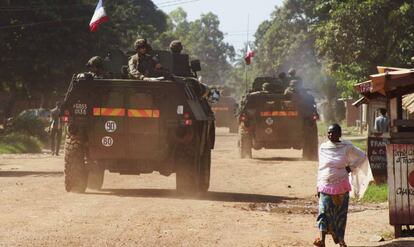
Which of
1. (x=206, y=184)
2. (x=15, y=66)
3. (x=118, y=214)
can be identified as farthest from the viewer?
(x=15, y=66)

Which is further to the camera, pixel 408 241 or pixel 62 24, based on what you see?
pixel 62 24

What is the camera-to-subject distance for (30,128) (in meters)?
35.1

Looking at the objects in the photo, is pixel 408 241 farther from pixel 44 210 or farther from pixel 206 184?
pixel 206 184

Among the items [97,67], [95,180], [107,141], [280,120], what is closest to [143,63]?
[97,67]

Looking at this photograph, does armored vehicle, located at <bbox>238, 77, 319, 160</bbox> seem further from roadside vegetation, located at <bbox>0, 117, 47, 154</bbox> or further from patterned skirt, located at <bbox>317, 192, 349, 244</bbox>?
patterned skirt, located at <bbox>317, 192, 349, 244</bbox>

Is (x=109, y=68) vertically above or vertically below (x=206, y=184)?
above

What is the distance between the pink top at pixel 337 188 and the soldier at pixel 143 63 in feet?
20.3

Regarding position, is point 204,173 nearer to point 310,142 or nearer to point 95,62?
point 95,62

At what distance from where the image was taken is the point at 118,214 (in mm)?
12094

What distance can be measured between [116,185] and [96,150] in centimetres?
251

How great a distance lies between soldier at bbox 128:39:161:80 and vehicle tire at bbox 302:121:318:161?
36.3 ft

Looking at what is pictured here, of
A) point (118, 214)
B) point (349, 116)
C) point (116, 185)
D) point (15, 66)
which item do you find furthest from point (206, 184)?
point (349, 116)

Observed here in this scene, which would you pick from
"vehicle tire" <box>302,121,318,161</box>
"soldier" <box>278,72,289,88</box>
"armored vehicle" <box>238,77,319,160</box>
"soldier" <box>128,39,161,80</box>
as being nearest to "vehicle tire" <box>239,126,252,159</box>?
"armored vehicle" <box>238,77,319,160</box>

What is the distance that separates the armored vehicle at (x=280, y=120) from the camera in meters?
26.0
